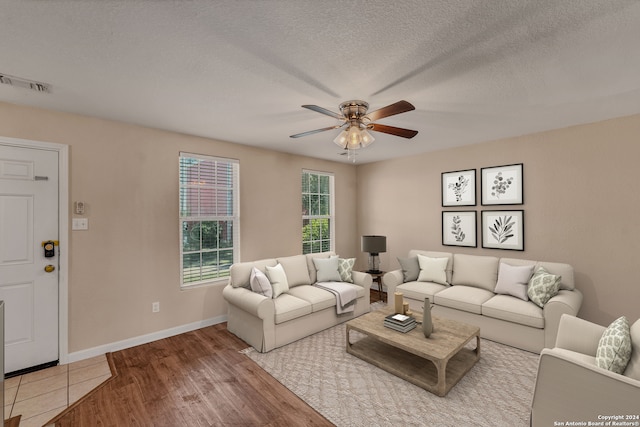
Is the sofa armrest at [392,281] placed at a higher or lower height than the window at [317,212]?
lower

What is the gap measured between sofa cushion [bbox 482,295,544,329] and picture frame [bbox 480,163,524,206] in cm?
142

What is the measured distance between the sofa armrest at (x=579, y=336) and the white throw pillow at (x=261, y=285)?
275cm

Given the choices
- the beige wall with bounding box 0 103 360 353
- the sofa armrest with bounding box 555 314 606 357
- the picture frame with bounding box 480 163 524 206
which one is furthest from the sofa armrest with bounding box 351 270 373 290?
the sofa armrest with bounding box 555 314 606 357

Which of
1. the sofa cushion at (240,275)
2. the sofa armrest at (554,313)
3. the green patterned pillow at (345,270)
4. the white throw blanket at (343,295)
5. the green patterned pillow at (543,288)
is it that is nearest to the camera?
the sofa armrest at (554,313)

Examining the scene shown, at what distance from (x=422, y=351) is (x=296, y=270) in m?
2.07

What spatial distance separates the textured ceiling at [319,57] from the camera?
149 cm

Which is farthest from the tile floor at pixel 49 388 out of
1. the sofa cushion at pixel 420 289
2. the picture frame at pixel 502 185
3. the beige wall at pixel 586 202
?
the picture frame at pixel 502 185

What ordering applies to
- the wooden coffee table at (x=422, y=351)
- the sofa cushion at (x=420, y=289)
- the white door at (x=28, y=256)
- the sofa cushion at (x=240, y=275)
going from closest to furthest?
the wooden coffee table at (x=422, y=351), the white door at (x=28, y=256), the sofa cushion at (x=240, y=275), the sofa cushion at (x=420, y=289)

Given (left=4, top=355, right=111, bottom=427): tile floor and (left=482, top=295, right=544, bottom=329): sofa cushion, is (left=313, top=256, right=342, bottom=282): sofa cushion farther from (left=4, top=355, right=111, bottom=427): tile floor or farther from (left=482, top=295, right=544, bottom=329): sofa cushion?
(left=4, top=355, right=111, bottom=427): tile floor

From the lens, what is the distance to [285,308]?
3150mm

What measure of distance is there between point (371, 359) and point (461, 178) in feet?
10.3

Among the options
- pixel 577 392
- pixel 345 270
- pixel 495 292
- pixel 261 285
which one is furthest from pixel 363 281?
pixel 577 392

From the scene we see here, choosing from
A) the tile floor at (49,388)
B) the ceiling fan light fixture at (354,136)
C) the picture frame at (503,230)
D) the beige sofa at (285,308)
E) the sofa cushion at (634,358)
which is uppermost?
the ceiling fan light fixture at (354,136)

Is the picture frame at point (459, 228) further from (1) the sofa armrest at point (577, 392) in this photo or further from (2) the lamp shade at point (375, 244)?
(1) the sofa armrest at point (577, 392)
